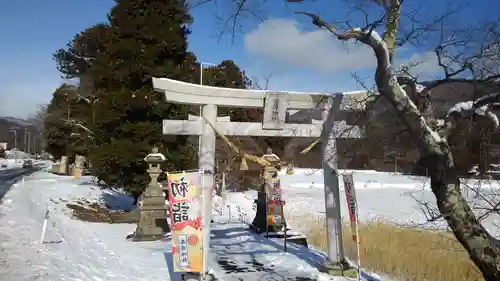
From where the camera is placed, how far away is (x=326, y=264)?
8461 mm

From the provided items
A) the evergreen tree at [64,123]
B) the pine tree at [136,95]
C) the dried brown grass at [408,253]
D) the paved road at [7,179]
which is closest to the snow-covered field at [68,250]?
the pine tree at [136,95]

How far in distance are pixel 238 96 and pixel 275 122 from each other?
958 mm

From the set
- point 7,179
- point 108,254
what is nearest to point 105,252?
point 108,254

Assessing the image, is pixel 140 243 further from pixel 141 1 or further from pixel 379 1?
pixel 141 1

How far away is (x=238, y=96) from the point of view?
8438 millimetres

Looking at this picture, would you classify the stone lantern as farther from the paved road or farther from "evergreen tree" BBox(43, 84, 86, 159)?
"evergreen tree" BBox(43, 84, 86, 159)

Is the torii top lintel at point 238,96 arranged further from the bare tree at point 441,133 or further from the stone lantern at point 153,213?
the stone lantern at point 153,213

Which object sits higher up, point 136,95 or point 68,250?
point 136,95

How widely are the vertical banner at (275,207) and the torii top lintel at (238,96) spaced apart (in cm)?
483

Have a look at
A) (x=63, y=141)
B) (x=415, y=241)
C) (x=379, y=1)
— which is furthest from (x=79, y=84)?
(x=379, y=1)

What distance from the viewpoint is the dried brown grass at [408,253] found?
10.5 m

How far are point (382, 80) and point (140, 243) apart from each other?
26.0 ft

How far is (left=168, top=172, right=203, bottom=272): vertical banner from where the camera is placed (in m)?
7.02

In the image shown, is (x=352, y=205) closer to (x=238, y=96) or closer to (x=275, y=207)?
(x=238, y=96)
